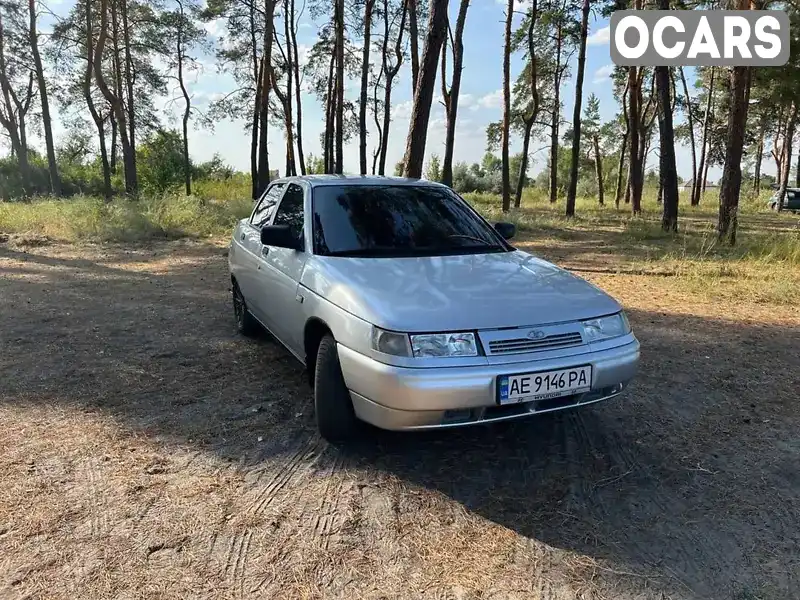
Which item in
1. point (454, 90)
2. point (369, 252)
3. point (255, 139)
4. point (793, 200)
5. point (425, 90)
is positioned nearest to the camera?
point (369, 252)

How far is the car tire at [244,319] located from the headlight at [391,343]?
268 cm

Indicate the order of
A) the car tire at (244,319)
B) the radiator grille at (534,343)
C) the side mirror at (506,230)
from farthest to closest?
the car tire at (244,319), the side mirror at (506,230), the radiator grille at (534,343)

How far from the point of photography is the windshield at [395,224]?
12.6 ft

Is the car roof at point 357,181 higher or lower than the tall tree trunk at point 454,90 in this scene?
lower

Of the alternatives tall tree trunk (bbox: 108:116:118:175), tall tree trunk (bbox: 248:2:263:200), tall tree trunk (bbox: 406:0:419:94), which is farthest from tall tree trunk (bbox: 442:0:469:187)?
tall tree trunk (bbox: 108:116:118:175)

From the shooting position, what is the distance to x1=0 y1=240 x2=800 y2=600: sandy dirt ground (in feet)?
7.57

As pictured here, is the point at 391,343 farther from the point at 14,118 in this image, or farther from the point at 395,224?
the point at 14,118

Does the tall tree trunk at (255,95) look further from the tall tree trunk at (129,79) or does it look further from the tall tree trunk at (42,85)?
the tall tree trunk at (42,85)

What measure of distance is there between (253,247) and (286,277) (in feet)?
3.49

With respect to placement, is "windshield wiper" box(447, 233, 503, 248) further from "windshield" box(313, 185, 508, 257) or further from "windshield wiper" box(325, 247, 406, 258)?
"windshield wiper" box(325, 247, 406, 258)

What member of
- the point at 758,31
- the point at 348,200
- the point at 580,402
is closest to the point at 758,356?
the point at 580,402

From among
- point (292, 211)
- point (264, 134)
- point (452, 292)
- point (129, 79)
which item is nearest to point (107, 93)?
point (264, 134)

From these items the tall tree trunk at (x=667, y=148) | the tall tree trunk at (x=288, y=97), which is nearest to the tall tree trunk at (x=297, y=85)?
the tall tree trunk at (x=288, y=97)

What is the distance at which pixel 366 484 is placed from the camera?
2.97 meters
